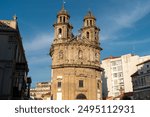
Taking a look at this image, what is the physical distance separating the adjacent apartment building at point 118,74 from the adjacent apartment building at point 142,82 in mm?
21605

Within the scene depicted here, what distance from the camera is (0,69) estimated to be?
96.8 ft

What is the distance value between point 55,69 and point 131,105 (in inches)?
1847

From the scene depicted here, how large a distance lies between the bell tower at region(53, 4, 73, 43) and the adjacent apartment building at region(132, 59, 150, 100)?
19393 millimetres

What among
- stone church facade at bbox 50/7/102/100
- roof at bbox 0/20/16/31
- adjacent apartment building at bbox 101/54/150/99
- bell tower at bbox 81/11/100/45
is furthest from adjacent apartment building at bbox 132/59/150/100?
roof at bbox 0/20/16/31

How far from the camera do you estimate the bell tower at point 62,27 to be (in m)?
55.6

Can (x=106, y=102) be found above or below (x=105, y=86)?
below

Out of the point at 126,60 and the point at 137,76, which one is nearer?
the point at 137,76

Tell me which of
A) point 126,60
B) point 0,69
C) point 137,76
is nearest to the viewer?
point 0,69

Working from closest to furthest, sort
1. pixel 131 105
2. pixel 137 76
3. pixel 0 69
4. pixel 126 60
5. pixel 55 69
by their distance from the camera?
pixel 131 105 < pixel 0 69 < pixel 55 69 < pixel 137 76 < pixel 126 60

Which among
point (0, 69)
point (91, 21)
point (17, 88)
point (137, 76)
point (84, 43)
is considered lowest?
point (17, 88)

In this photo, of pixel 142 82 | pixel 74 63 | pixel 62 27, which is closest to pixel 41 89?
pixel 62 27

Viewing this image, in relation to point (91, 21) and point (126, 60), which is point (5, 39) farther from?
point (126, 60)

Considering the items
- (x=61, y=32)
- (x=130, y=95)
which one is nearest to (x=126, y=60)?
(x=130, y=95)

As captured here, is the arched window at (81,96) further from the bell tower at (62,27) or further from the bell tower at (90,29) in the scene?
the bell tower at (90,29)
